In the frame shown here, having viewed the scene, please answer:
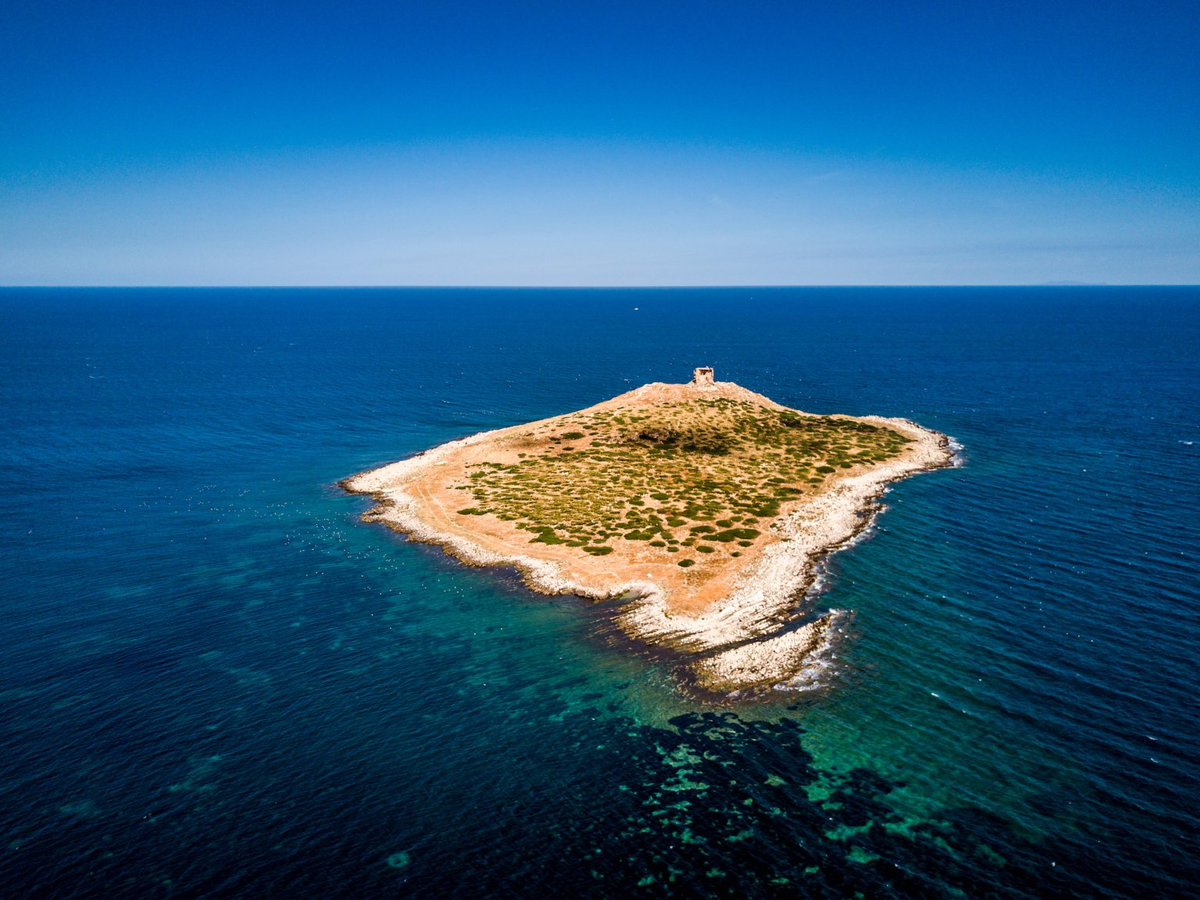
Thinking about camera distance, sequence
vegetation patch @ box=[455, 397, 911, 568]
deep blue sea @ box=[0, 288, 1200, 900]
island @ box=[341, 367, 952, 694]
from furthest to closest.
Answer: vegetation patch @ box=[455, 397, 911, 568] < island @ box=[341, 367, 952, 694] < deep blue sea @ box=[0, 288, 1200, 900]

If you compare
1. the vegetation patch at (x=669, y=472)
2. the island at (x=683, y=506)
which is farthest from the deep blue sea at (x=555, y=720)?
the vegetation patch at (x=669, y=472)

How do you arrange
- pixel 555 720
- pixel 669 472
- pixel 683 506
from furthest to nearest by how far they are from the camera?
pixel 669 472 < pixel 683 506 < pixel 555 720

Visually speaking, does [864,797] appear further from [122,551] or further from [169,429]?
[169,429]

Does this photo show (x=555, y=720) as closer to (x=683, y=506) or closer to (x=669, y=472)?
Result: (x=683, y=506)

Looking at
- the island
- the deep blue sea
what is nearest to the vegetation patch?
the island

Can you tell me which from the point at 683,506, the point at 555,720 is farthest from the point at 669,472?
the point at 555,720

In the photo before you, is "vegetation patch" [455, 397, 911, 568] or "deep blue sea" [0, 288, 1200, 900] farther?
"vegetation patch" [455, 397, 911, 568]

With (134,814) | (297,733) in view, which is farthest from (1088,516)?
(134,814)

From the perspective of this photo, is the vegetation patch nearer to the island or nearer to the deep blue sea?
the island
